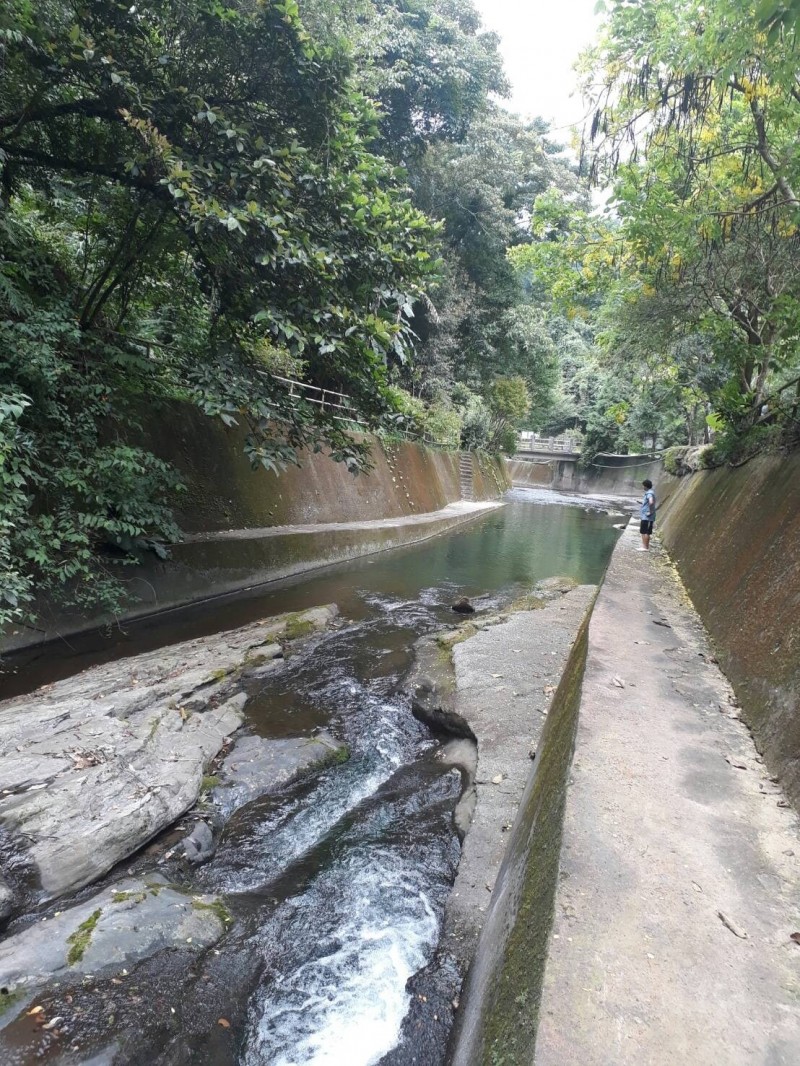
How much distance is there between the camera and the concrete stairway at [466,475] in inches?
1154

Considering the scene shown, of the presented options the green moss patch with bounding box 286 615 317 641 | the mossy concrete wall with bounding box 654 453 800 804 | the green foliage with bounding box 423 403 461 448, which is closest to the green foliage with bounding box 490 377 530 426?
the green foliage with bounding box 423 403 461 448

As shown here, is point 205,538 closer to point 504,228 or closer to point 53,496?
point 53,496

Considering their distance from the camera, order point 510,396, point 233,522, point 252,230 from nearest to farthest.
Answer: point 252,230
point 233,522
point 510,396

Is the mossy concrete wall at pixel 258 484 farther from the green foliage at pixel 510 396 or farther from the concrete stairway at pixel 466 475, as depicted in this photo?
the green foliage at pixel 510 396

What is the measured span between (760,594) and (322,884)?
13.5ft

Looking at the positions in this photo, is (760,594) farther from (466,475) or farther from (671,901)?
(466,475)

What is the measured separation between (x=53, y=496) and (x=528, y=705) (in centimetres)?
606

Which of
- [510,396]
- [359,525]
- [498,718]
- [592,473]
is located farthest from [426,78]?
[592,473]

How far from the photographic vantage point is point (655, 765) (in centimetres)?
303

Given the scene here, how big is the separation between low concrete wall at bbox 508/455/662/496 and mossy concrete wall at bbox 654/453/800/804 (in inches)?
1250

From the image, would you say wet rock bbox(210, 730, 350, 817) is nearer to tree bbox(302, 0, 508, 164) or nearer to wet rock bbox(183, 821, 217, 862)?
wet rock bbox(183, 821, 217, 862)

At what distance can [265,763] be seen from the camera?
4.71m

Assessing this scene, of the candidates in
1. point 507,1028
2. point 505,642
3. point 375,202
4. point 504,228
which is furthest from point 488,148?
point 507,1028

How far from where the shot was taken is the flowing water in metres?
2.55
